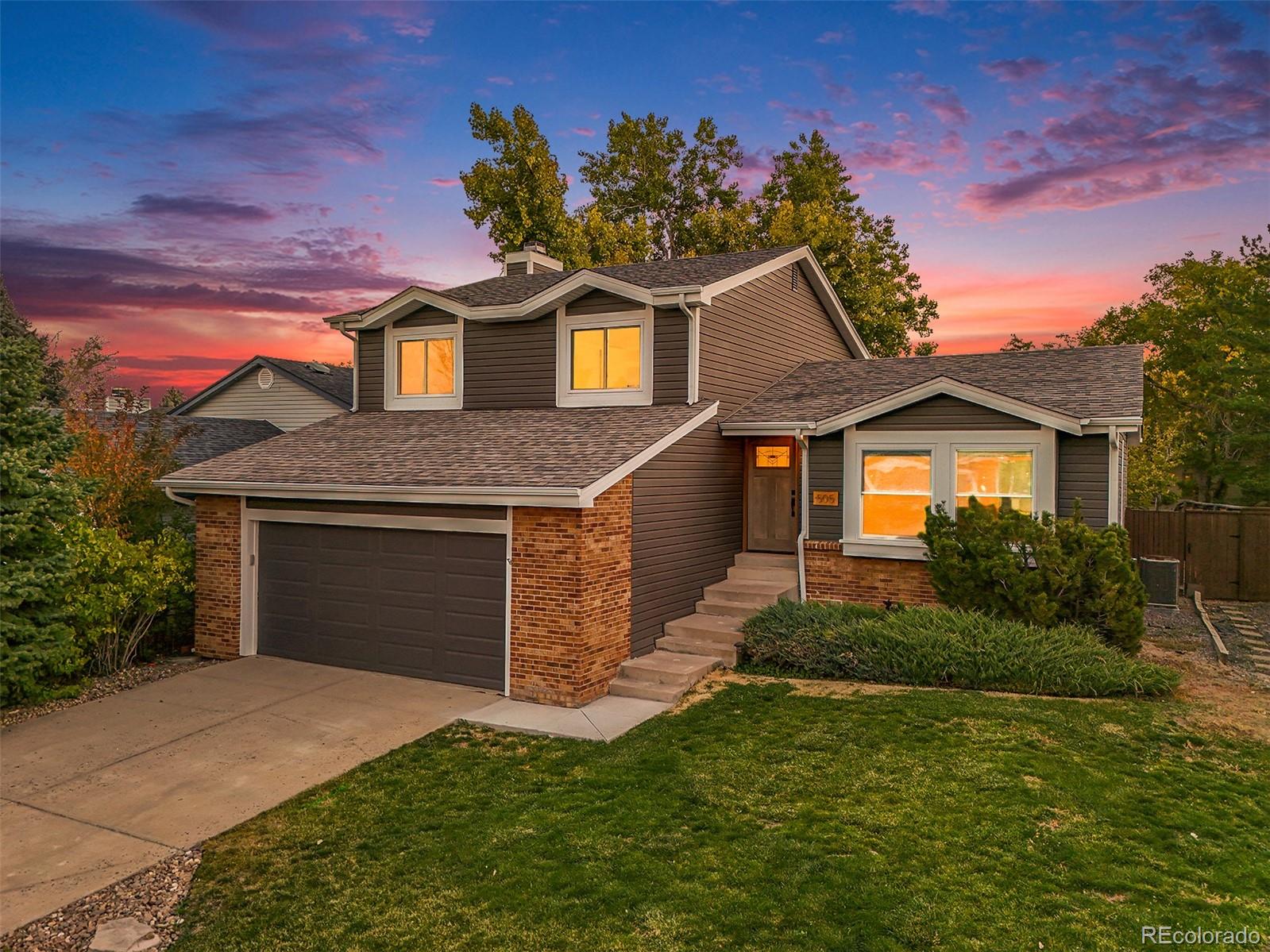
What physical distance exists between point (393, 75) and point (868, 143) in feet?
39.2

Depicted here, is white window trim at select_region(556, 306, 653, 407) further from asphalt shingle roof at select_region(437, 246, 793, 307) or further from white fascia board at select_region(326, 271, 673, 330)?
asphalt shingle roof at select_region(437, 246, 793, 307)

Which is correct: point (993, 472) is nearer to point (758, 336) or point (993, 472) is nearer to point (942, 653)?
point (942, 653)

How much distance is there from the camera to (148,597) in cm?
1120

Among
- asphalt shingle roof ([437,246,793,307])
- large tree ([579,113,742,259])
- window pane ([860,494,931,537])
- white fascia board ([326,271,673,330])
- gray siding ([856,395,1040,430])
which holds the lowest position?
window pane ([860,494,931,537])

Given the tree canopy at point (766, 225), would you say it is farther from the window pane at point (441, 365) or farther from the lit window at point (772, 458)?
the lit window at point (772, 458)

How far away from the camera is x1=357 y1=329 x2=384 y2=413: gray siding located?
15602 mm

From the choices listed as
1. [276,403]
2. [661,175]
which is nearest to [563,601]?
[276,403]

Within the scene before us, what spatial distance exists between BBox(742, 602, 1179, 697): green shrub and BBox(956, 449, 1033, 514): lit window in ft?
6.86

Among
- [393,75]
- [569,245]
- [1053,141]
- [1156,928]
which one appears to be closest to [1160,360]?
[1053,141]

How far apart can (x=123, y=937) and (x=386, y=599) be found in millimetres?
6305

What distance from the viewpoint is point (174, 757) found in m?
7.87

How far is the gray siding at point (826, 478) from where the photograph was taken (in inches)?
503

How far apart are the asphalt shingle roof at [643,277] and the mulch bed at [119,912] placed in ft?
33.4

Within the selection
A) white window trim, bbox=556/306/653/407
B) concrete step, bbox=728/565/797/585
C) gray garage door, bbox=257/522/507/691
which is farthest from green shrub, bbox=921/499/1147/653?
gray garage door, bbox=257/522/507/691
